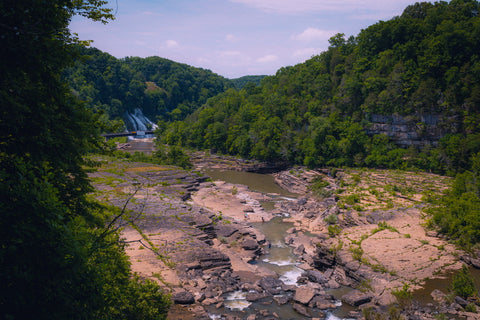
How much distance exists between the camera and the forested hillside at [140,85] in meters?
122

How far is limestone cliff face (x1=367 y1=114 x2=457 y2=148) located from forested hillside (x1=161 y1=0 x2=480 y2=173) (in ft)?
0.47

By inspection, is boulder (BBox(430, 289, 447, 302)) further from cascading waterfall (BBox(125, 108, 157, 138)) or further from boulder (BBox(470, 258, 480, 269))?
cascading waterfall (BBox(125, 108, 157, 138))

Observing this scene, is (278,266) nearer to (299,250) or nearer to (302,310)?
(299,250)

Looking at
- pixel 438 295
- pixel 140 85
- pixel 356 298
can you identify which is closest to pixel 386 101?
pixel 438 295

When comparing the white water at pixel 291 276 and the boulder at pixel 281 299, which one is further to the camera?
the white water at pixel 291 276

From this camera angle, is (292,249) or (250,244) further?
(292,249)

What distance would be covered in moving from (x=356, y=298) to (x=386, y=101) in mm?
42192

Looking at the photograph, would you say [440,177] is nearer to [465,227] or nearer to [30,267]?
[465,227]

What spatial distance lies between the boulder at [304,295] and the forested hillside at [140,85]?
9521 cm

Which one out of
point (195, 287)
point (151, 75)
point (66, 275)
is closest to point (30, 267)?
point (66, 275)

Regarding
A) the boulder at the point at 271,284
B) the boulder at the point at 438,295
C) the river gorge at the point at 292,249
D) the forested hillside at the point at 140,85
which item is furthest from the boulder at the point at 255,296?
the forested hillside at the point at 140,85

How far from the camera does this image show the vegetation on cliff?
6430 mm

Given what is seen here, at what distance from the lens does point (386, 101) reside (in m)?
53.1

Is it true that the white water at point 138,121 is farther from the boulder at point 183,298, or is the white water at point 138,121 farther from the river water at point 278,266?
the boulder at point 183,298
